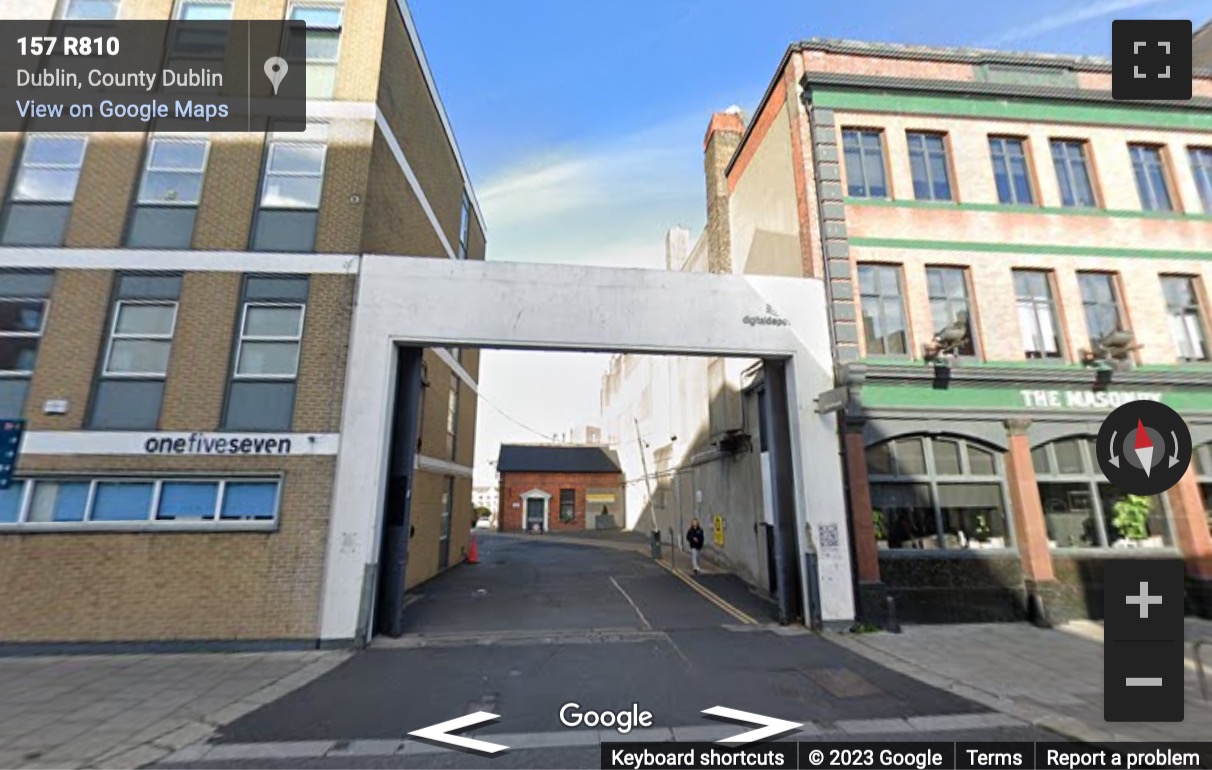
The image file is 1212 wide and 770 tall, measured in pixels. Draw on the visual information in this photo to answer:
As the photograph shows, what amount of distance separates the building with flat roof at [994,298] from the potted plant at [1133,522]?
4cm

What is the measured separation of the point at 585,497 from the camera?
133ft

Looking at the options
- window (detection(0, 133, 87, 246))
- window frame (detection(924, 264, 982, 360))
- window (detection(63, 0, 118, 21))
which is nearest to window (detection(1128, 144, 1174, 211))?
window frame (detection(924, 264, 982, 360))

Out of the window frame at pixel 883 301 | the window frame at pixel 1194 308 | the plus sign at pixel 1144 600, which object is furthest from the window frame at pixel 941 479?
the window frame at pixel 1194 308

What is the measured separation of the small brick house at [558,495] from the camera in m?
39.7

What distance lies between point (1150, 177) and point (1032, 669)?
44.0ft

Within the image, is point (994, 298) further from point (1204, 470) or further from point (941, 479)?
point (1204, 470)

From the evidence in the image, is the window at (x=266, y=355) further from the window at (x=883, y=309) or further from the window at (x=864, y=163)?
the window at (x=864, y=163)

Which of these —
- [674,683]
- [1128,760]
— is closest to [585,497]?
[674,683]

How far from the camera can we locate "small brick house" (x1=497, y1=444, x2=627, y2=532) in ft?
130

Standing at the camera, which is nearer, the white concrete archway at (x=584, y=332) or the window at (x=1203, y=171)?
the white concrete archway at (x=584, y=332)

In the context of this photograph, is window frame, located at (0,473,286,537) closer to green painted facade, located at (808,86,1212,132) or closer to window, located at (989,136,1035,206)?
green painted facade, located at (808,86,1212,132)

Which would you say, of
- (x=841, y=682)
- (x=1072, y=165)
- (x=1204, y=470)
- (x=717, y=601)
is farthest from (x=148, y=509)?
(x=1204, y=470)

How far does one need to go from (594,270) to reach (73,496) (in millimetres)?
10205

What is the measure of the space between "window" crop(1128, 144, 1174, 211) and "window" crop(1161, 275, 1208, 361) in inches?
77.8
